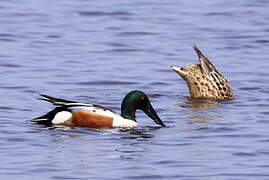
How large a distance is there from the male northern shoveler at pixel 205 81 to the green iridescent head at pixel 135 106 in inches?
87.0

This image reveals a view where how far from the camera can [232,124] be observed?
14.1m

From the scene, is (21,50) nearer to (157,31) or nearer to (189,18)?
(157,31)

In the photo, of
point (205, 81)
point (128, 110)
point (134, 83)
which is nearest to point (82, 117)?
→ point (128, 110)

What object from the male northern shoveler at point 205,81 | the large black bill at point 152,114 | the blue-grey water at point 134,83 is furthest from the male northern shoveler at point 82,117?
the male northern shoveler at point 205,81

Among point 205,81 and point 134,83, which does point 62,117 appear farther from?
point 134,83

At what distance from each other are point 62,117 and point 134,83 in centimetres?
369

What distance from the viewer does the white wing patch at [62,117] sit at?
1375 cm

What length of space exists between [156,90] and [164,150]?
4544 millimetres

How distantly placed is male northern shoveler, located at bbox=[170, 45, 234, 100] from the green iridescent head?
2210mm

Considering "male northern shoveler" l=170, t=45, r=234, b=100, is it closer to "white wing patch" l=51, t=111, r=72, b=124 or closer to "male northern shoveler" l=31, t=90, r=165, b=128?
"male northern shoveler" l=31, t=90, r=165, b=128

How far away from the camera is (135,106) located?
14.1 m

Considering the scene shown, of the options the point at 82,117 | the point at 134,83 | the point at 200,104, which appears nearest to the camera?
the point at 82,117

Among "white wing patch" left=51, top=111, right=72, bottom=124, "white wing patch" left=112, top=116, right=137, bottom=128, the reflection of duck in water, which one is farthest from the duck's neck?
the reflection of duck in water

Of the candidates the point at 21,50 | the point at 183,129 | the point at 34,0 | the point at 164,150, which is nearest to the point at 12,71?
the point at 21,50
